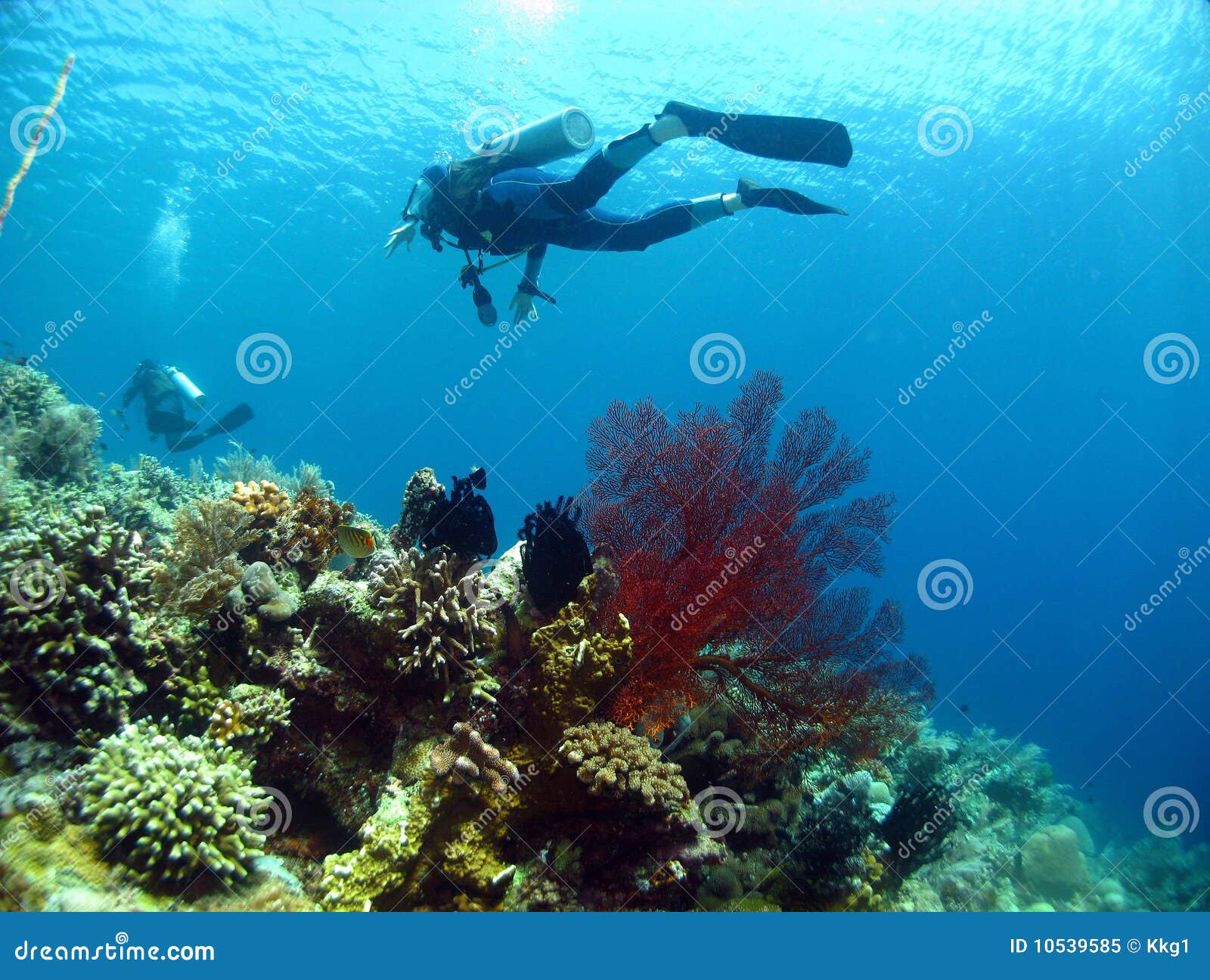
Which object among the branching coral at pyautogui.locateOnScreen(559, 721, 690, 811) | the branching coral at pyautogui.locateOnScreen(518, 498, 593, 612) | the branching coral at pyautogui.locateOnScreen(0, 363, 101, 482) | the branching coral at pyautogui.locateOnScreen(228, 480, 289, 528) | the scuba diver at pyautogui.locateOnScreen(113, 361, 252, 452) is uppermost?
the branching coral at pyautogui.locateOnScreen(518, 498, 593, 612)

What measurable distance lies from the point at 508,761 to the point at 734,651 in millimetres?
2502

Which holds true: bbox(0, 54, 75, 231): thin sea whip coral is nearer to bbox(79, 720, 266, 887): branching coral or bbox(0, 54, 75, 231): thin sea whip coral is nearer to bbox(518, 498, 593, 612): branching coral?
bbox(79, 720, 266, 887): branching coral

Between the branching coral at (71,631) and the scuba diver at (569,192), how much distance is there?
6411 millimetres

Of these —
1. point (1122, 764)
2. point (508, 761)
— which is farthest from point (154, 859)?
point (1122, 764)

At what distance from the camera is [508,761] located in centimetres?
420

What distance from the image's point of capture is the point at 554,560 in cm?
521

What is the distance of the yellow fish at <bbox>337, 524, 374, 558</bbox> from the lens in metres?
4.77

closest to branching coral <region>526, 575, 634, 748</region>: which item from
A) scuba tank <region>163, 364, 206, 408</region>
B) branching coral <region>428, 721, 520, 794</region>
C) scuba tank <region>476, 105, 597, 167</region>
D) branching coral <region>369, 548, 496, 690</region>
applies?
branching coral <region>428, 721, 520, 794</region>

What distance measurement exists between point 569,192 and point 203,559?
25.4 ft

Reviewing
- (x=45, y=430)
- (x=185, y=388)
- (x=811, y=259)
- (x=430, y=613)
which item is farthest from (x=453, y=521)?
(x=811, y=259)

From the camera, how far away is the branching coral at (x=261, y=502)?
20.1 ft

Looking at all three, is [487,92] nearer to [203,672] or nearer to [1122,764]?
[203,672]

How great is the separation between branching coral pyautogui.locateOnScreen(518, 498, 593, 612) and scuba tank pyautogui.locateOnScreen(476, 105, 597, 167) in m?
6.23

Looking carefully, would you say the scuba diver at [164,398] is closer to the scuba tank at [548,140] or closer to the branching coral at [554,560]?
the scuba tank at [548,140]
